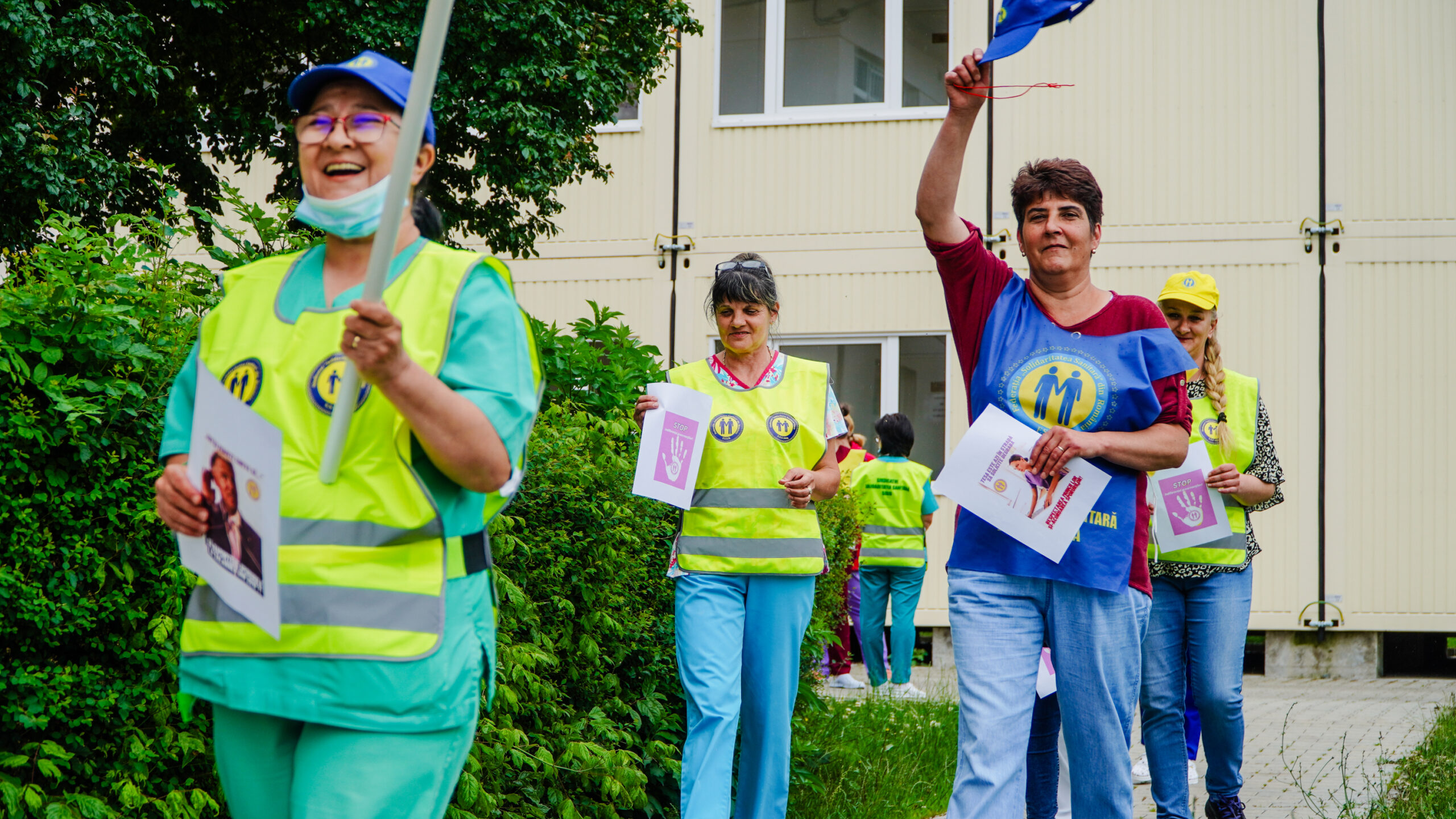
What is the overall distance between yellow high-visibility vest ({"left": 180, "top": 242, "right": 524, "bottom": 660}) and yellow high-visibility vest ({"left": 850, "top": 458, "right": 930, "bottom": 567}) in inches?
335

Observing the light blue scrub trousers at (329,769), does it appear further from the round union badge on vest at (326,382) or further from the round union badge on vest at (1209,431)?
the round union badge on vest at (1209,431)

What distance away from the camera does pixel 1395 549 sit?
12461 millimetres

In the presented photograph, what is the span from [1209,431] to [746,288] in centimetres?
208

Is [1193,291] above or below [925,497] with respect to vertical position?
above

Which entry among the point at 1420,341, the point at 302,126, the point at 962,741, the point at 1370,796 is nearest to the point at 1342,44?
the point at 1420,341

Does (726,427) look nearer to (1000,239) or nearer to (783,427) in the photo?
(783,427)

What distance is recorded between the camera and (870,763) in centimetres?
668

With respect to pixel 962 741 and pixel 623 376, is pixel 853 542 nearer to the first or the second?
pixel 623 376

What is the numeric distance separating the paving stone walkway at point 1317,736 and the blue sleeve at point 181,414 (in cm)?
476

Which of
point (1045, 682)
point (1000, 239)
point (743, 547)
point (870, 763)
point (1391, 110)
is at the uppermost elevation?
point (1391, 110)

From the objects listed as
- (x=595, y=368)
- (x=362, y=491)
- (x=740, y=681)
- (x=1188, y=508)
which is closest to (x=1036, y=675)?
(x=740, y=681)

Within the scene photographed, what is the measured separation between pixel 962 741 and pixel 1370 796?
356 centimetres

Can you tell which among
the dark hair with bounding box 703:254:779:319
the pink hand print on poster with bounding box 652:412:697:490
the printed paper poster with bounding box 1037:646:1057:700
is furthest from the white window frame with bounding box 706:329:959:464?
the printed paper poster with bounding box 1037:646:1057:700

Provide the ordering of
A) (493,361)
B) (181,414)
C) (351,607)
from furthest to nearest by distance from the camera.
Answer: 1. (181,414)
2. (493,361)
3. (351,607)
